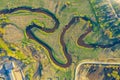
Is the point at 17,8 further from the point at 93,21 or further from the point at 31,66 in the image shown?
the point at 93,21

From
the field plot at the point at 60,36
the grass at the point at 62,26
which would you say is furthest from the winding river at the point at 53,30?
the grass at the point at 62,26

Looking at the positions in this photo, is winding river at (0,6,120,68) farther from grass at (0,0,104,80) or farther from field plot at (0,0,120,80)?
grass at (0,0,104,80)

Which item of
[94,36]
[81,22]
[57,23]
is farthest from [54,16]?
[94,36]

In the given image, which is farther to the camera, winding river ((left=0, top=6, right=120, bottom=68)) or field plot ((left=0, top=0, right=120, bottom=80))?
winding river ((left=0, top=6, right=120, bottom=68))

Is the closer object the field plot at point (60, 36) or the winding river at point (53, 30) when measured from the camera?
the field plot at point (60, 36)

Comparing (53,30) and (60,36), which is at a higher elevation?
(53,30)

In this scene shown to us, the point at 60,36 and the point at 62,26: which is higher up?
the point at 62,26

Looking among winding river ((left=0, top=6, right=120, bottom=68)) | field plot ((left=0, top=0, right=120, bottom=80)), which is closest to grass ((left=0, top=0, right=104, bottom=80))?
field plot ((left=0, top=0, right=120, bottom=80))

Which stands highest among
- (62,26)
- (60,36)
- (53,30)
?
(62,26)

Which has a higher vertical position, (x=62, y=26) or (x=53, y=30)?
(x=62, y=26)

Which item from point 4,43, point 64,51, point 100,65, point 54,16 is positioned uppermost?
point 54,16

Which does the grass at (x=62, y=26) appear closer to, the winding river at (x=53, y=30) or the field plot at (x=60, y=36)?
the field plot at (x=60, y=36)
